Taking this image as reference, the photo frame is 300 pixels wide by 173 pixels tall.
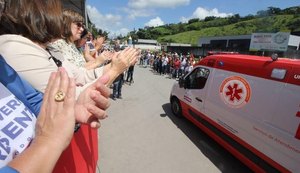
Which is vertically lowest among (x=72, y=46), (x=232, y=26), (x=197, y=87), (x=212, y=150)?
(x=212, y=150)

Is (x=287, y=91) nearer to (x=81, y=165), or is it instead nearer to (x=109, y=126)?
(x=81, y=165)

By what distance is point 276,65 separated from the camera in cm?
360

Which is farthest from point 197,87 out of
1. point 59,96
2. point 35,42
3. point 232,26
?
point 232,26

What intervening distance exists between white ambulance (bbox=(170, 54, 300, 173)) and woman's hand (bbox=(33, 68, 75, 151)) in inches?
124

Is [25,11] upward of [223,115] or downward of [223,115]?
upward

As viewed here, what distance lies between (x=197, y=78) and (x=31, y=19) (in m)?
4.99

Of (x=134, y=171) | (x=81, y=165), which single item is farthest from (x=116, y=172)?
(x=81, y=165)

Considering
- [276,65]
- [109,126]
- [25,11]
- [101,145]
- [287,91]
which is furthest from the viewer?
[109,126]

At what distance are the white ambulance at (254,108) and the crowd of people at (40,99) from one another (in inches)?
101

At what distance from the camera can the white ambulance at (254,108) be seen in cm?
326

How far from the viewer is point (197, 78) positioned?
6.06 m

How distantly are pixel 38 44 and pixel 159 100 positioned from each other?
324 inches

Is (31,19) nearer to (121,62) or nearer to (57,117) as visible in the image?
(121,62)

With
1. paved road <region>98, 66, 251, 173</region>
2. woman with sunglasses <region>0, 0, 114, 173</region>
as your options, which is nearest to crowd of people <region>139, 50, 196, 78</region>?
paved road <region>98, 66, 251, 173</region>
